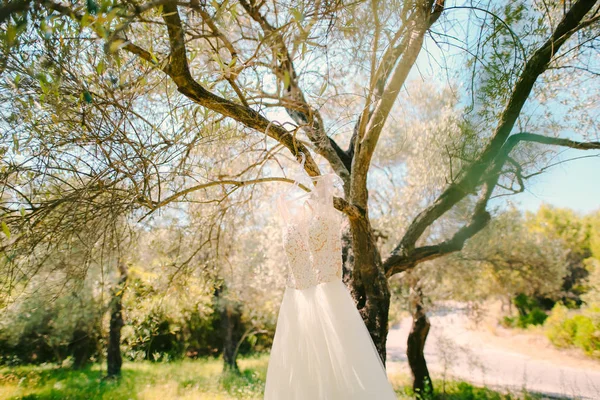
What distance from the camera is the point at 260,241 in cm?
879

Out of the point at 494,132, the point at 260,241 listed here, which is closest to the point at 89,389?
the point at 260,241

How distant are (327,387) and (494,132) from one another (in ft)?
9.45

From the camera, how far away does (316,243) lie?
261 centimetres

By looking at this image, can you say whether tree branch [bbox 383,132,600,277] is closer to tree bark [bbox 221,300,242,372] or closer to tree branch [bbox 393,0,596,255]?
tree branch [bbox 393,0,596,255]

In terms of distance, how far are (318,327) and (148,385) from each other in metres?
5.77

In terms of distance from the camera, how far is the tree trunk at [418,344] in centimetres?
643

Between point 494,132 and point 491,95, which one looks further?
point 494,132

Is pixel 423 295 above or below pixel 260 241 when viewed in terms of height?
below

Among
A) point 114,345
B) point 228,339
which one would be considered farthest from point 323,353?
point 228,339

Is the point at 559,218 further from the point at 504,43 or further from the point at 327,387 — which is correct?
the point at 327,387

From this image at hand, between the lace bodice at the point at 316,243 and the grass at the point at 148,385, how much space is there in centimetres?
460

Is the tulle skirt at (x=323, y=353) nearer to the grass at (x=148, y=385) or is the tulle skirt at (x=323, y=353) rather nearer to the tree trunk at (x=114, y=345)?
the grass at (x=148, y=385)

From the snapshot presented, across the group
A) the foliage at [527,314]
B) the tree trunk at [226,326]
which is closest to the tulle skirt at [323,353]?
the tree trunk at [226,326]

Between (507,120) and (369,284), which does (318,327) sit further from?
(507,120)
